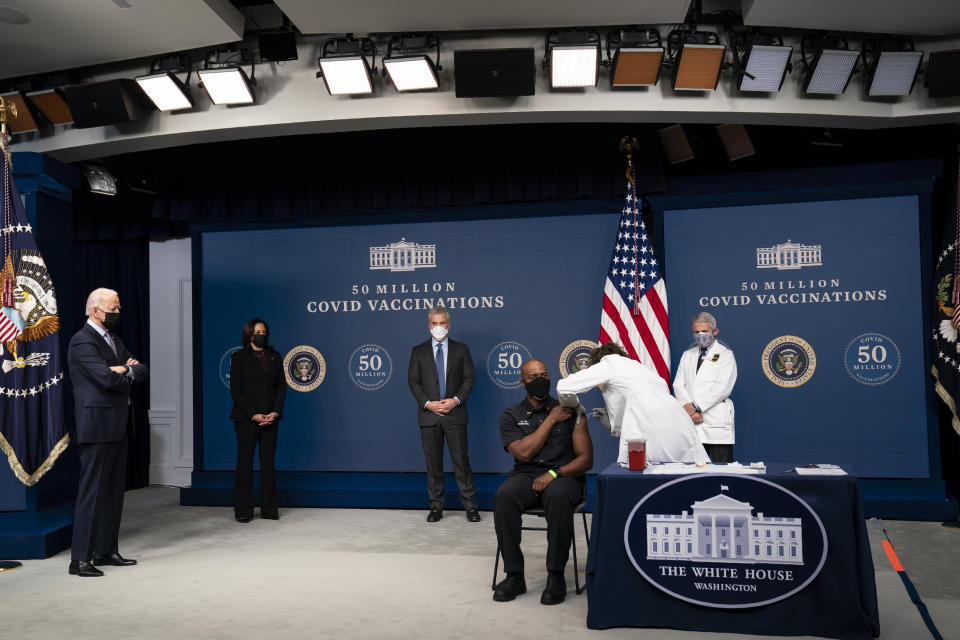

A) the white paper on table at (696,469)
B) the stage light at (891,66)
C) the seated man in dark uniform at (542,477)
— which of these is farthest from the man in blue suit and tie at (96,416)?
the stage light at (891,66)

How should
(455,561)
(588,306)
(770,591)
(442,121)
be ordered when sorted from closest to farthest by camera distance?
(770,591) → (455,561) → (442,121) → (588,306)

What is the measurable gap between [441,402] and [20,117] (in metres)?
3.63

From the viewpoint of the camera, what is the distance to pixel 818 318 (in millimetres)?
6016

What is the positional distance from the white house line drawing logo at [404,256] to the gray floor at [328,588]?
2203mm

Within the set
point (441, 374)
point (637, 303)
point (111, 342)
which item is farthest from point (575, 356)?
point (111, 342)

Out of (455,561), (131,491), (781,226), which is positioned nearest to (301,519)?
(455,561)

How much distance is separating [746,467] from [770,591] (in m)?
0.53

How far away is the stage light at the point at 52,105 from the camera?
5.29m

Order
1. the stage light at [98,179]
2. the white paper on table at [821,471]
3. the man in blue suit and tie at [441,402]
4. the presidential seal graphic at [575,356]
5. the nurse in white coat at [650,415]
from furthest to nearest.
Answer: the stage light at [98,179]
the presidential seal graphic at [575,356]
the man in blue suit and tie at [441,402]
the nurse in white coat at [650,415]
the white paper on table at [821,471]

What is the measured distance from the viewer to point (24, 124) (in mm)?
5504

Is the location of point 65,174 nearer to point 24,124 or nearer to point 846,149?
point 24,124

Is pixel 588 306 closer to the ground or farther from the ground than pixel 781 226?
closer to the ground

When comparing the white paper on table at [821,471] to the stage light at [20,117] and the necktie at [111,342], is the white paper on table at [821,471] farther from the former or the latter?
the stage light at [20,117]

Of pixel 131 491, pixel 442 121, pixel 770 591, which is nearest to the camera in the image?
pixel 770 591
